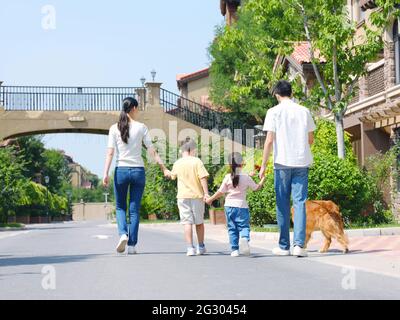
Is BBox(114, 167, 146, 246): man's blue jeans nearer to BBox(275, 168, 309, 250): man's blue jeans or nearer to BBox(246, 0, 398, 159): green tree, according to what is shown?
Answer: BBox(275, 168, 309, 250): man's blue jeans

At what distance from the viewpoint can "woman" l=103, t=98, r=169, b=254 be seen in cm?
1098

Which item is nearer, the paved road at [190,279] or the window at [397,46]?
the paved road at [190,279]

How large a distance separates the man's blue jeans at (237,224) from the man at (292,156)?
2.33 ft

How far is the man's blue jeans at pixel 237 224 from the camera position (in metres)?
10.7

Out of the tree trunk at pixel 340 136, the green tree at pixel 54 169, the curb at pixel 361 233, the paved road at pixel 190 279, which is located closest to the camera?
the paved road at pixel 190 279

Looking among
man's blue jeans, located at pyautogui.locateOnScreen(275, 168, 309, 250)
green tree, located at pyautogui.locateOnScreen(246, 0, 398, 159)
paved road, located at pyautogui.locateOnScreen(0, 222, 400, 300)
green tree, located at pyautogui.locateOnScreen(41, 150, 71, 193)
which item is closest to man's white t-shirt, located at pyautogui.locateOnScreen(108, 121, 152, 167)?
paved road, located at pyautogui.locateOnScreen(0, 222, 400, 300)

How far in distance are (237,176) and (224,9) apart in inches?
2295

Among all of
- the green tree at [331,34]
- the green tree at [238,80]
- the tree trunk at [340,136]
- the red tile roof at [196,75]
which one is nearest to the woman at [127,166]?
the green tree at [331,34]

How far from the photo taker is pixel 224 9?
67750 millimetres

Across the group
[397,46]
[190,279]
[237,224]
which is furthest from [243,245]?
[397,46]

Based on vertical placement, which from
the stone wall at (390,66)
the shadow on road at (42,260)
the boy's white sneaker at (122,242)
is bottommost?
the shadow on road at (42,260)

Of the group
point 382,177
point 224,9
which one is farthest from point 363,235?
point 224,9

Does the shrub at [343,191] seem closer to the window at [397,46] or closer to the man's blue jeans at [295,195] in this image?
the window at [397,46]

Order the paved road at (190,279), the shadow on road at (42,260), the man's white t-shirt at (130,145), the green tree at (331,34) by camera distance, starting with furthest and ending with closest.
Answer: the green tree at (331,34), the man's white t-shirt at (130,145), the shadow on road at (42,260), the paved road at (190,279)
